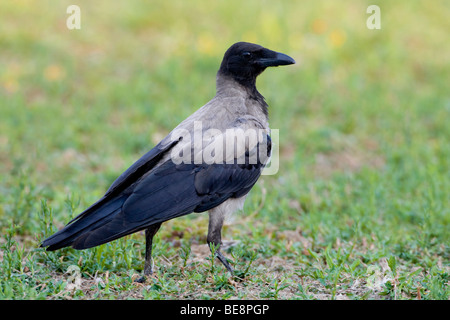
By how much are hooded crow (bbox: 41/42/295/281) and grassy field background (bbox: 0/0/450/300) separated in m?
0.39

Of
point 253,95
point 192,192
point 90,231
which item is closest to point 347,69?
point 253,95

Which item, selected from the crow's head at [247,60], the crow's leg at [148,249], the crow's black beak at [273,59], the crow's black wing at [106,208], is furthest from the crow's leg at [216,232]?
the crow's black beak at [273,59]

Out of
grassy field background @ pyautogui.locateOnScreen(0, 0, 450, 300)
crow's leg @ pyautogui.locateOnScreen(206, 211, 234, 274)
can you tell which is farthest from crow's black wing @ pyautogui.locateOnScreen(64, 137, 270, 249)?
grassy field background @ pyautogui.locateOnScreen(0, 0, 450, 300)

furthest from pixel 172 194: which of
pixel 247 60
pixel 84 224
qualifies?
pixel 247 60

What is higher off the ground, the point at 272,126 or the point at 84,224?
the point at 272,126

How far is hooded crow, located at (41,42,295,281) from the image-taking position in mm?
4059

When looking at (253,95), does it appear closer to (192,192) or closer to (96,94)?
(192,192)

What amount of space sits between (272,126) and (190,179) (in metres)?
4.08

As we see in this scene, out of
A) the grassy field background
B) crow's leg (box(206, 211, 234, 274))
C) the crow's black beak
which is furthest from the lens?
the crow's black beak

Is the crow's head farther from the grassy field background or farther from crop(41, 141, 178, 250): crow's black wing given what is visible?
the grassy field background

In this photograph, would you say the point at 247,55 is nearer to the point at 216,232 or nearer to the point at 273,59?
the point at 273,59

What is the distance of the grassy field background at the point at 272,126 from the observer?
4371mm

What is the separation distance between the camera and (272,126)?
8297 millimetres

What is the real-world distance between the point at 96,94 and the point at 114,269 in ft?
16.4
